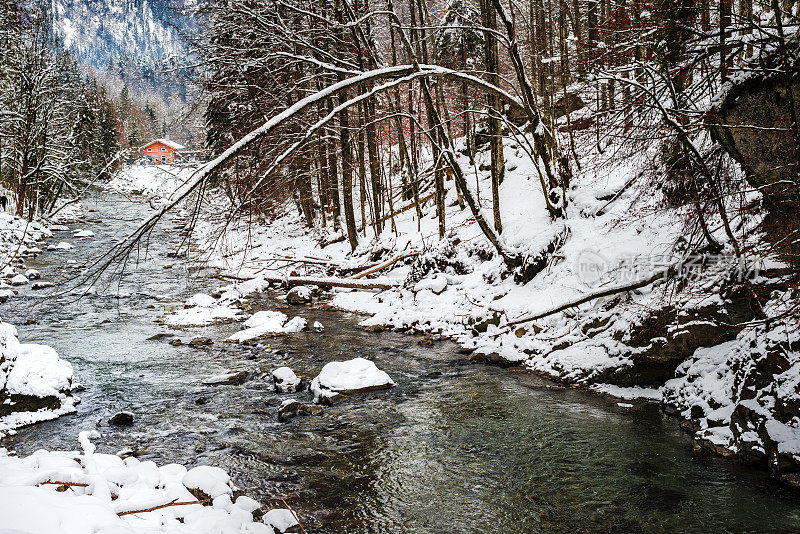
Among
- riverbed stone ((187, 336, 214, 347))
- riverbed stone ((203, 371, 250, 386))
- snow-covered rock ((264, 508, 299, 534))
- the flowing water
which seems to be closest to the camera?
snow-covered rock ((264, 508, 299, 534))

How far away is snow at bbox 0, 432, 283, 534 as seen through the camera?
3.11 meters

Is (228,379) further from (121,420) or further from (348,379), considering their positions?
(348,379)

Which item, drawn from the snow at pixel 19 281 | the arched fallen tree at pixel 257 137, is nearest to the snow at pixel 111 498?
the arched fallen tree at pixel 257 137

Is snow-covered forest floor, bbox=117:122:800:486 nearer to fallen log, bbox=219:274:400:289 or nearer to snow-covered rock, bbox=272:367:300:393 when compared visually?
fallen log, bbox=219:274:400:289


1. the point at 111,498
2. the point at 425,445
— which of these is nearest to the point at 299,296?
the point at 425,445

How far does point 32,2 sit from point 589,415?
2971 centimetres

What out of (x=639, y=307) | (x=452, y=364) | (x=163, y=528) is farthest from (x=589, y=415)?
(x=163, y=528)

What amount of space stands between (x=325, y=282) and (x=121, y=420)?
31.9 feet

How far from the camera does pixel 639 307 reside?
8.77m

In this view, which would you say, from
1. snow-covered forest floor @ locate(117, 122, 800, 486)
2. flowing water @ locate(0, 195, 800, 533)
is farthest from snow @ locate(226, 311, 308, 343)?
snow-covered forest floor @ locate(117, 122, 800, 486)

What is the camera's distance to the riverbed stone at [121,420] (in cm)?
742

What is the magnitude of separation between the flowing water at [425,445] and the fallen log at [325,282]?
4.38m

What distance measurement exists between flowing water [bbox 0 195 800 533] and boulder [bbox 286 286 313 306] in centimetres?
473

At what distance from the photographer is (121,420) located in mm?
7445
